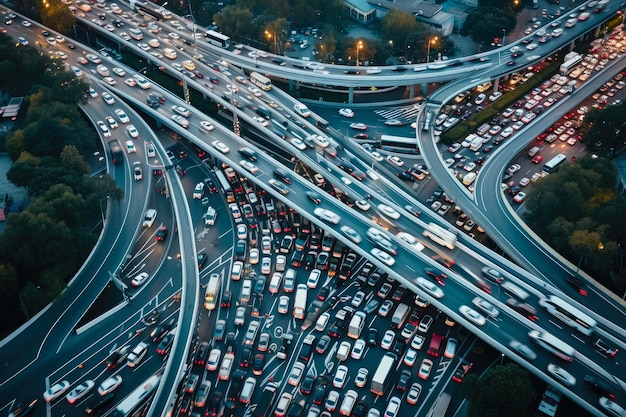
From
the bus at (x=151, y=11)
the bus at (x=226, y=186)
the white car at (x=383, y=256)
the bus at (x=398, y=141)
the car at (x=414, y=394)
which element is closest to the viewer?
the car at (x=414, y=394)

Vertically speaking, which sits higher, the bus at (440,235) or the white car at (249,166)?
the bus at (440,235)

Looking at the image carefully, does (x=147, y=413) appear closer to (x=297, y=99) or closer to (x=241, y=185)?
(x=241, y=185)

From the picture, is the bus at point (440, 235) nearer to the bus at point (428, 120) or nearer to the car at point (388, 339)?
the car at point (388, 339)

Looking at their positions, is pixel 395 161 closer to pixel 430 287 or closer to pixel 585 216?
pixel 585 216

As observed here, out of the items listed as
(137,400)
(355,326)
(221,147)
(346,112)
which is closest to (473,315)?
(355,326)

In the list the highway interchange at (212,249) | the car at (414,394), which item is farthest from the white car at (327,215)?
the car at (414,394)

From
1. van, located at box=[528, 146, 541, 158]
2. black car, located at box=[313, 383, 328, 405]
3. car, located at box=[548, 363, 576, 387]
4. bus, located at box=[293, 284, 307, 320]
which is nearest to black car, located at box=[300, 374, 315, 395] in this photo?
black car, located at box=[313, 383, 328, 405]

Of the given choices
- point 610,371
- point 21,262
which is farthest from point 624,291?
point 21,262
